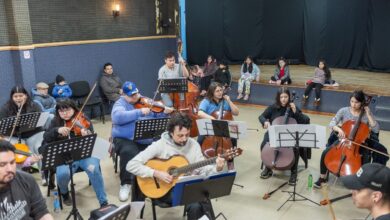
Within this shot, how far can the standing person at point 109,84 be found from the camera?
8953 millimetres

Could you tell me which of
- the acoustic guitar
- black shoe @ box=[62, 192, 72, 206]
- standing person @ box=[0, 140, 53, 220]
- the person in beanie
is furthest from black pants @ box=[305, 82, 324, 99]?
standing person @ box=[0, 140, 53, 220]

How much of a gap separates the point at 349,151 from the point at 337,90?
15.3 ft

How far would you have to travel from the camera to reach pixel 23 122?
5.12m

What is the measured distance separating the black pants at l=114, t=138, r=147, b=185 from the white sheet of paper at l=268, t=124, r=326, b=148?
5.73ft

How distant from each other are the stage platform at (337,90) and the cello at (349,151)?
332 centimetres

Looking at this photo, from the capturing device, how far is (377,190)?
91.0 inches

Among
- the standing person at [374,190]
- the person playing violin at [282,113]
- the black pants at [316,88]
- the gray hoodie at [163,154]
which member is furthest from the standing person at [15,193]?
the black pants at [316,88]

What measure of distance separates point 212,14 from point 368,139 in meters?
9.17

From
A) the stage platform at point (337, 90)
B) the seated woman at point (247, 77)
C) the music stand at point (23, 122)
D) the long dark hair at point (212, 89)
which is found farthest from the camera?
the seated woman at point (247, 77)

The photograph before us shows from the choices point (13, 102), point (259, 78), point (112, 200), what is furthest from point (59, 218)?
point (259, 78)

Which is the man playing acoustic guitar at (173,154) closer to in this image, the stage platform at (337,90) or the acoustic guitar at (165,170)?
the acoustic guitar at (165,170)

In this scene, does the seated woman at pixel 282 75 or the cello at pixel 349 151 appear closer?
the cello at pixel 349 151

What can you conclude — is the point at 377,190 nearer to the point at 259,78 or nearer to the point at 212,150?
the point at 212,150

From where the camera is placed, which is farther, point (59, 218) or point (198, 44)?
point (198, 44)
